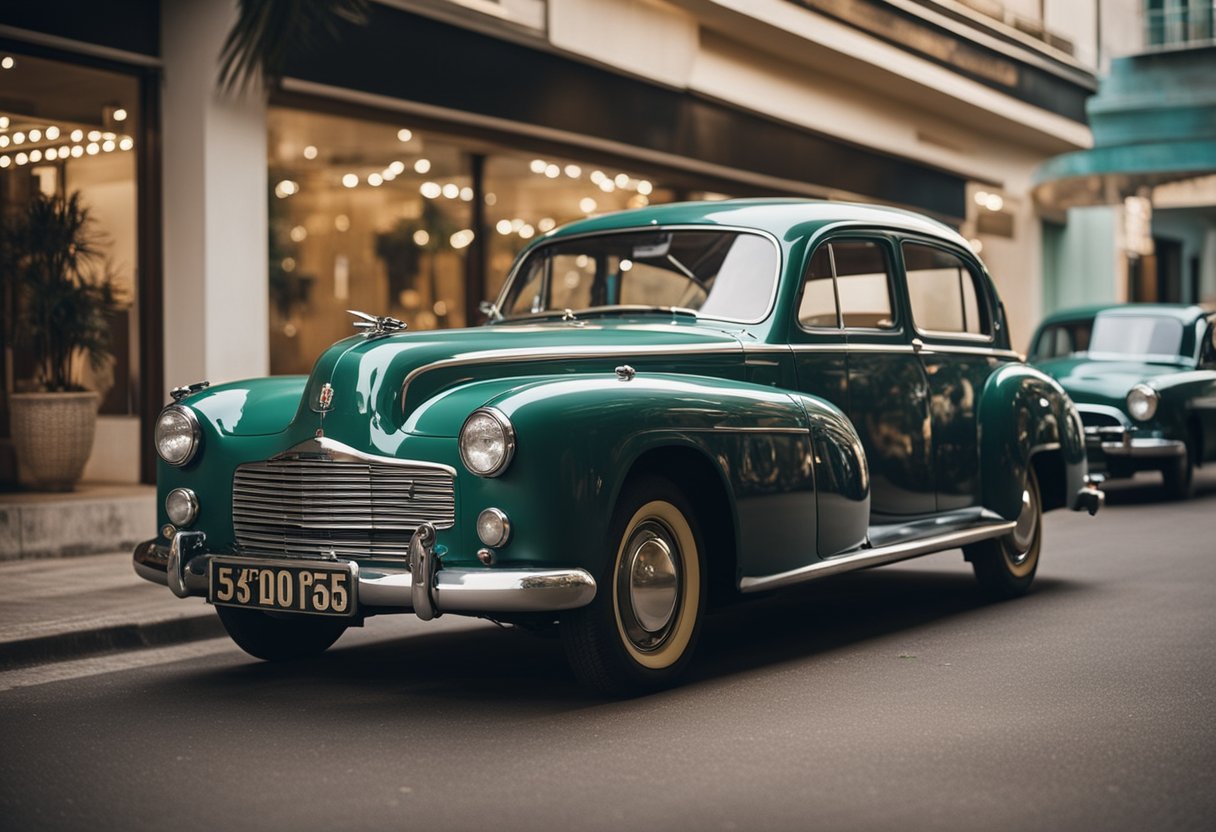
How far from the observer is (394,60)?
40.0 ft

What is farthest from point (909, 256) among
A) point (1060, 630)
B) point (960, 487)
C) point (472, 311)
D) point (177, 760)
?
point (472, 311)

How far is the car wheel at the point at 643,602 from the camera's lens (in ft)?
17.5

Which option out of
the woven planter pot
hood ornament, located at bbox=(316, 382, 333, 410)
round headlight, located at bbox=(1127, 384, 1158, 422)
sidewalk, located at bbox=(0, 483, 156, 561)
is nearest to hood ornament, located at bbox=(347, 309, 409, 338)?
hood ornament, located at bbox=(316, 382, 333, 410)

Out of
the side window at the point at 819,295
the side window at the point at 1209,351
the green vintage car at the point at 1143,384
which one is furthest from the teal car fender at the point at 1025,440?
the side window at the point at 1209,351

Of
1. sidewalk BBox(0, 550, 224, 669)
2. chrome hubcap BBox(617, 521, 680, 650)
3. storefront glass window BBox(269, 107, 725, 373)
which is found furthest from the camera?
storefront glass window BBox(269, 107, 725, 373)

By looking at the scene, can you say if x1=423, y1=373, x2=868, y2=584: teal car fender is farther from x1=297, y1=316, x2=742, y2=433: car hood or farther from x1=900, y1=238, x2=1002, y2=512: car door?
x1=900, y1=238, x2=1002, y2=512: car door

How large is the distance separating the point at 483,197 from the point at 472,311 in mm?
1024

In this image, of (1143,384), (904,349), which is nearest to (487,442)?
(904,349)

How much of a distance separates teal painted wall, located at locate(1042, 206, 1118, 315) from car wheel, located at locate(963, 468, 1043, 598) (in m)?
19.5

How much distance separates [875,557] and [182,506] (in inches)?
110

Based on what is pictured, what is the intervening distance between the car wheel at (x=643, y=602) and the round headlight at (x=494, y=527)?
0.38 meters

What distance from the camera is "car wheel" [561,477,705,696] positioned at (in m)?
5.34

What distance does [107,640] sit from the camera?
6875 mm

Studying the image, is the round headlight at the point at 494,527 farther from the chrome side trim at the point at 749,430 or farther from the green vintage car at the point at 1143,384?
the green vintage car at the point at 1143,384
